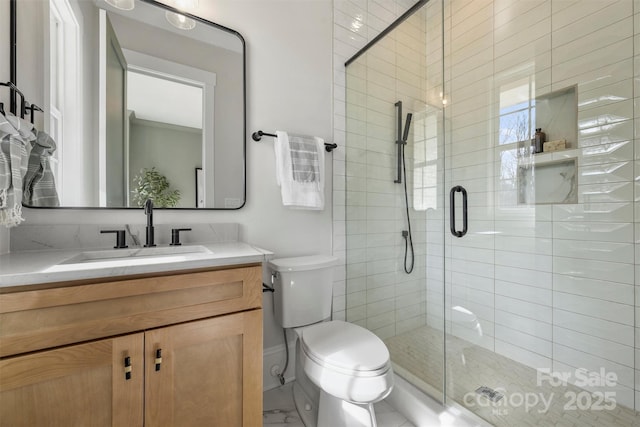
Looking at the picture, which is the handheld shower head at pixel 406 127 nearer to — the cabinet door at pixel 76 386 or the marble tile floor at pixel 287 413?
Answer: the marble tile floor at pixel 287 413

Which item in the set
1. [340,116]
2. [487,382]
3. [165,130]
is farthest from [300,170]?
[487,382]

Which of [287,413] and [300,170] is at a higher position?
[300,170]

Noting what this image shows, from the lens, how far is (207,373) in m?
0.94

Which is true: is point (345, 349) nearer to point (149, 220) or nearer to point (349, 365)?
point (349, 365)

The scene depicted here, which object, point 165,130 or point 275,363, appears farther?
point 275,363

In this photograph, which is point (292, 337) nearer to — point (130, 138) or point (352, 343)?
point (352, 343)

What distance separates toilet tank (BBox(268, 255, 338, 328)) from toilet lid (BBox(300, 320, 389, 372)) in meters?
0.08

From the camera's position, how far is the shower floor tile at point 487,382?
1.28m

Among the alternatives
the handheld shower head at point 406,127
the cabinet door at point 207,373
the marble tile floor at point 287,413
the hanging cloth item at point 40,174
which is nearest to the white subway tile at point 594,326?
the marble tile floor at point 287,413

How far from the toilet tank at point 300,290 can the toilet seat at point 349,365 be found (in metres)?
0.14

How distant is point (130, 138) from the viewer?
4.27 ft

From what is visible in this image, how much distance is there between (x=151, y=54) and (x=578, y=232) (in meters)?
2.37

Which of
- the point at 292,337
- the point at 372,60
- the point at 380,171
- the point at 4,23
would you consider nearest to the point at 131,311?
the point at 292,337

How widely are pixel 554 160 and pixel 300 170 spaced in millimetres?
1431
